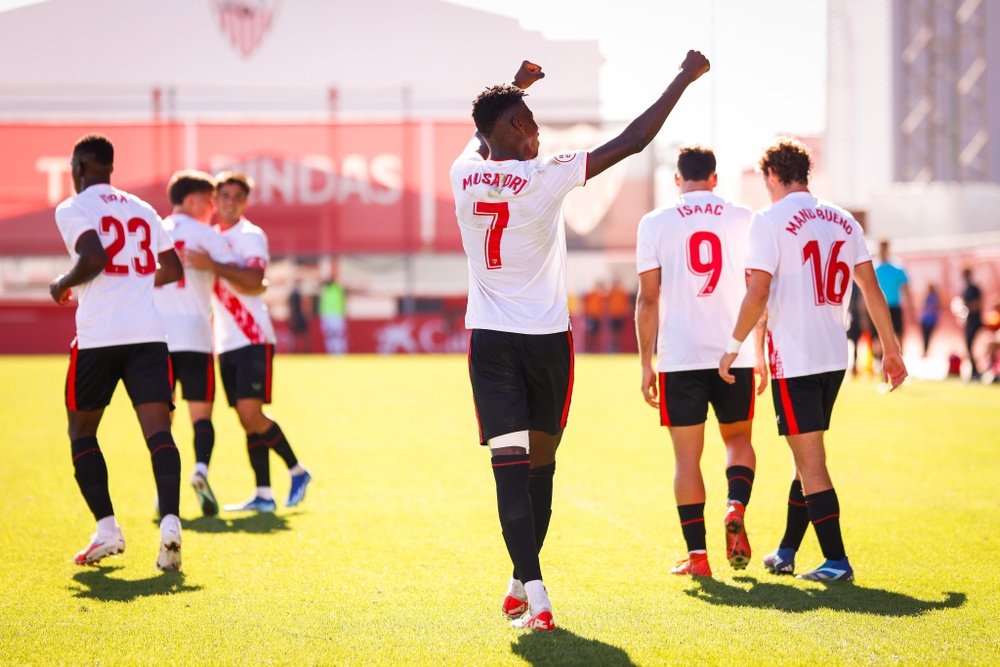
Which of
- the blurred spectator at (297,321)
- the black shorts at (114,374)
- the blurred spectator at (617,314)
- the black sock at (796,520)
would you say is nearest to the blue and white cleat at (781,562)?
the black sock at (796,520)

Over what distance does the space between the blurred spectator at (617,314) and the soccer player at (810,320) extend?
95.1 feet

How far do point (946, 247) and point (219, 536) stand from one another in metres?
19.5

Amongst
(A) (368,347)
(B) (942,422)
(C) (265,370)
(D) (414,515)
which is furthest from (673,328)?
(A) (368,347)

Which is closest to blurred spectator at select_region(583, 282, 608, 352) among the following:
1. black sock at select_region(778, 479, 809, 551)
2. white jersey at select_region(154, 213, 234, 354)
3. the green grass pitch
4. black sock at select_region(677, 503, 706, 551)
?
the green grass pitch

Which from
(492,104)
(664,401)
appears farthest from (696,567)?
(492,104)

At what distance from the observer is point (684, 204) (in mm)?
6207

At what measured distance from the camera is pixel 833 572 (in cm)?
577

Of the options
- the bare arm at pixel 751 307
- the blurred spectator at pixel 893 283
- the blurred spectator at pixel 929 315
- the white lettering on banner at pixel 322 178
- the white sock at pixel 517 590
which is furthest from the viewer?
the white lettering on banner at pixel 322 178

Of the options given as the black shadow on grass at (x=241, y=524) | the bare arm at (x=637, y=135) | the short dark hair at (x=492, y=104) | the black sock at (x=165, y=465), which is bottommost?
the black shadow on grass at (x=241, y=524)

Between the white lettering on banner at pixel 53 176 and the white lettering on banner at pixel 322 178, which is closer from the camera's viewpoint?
the white lettering on banner at pixel 53 176

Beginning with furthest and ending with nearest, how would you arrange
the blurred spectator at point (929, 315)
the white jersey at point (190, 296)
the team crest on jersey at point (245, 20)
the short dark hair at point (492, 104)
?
the team crest on jersey at point (245, 20) < the blurred spectator at point (929, 315) < the white jersey at point (190, 296) < the short dark hair at point (492, 104)

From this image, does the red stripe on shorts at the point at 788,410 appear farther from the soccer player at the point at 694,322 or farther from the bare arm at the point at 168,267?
the bare arm at the point at 168,267

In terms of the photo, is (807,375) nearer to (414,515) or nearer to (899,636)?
(899,636)

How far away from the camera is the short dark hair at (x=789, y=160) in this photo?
5926 millimetres
